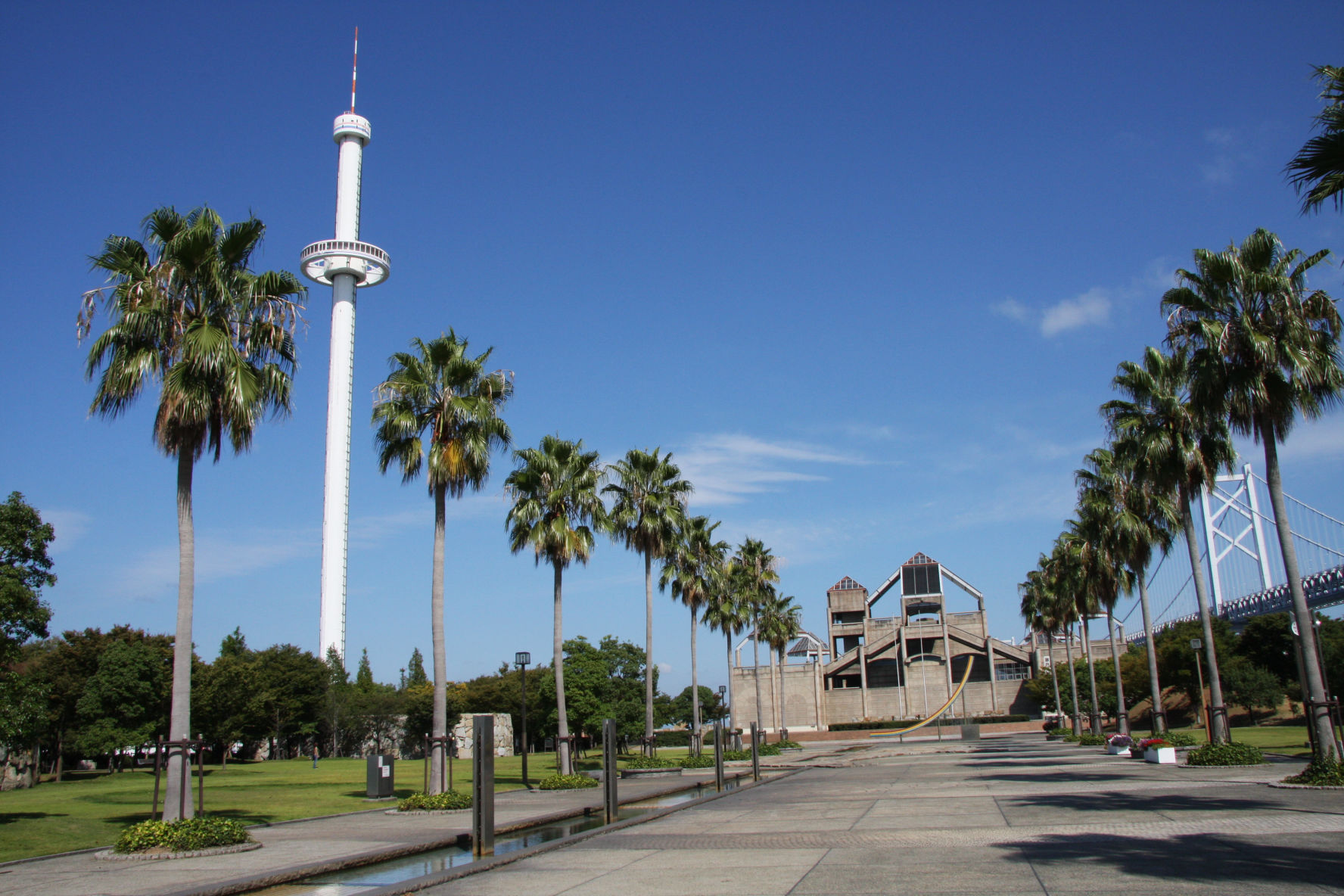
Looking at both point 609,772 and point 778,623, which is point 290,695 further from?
point 609,772

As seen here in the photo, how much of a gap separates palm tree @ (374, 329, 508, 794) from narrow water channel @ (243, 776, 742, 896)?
720 cm

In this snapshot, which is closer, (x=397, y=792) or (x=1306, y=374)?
(x=1306, y=374)

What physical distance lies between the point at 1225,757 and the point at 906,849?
19808mm

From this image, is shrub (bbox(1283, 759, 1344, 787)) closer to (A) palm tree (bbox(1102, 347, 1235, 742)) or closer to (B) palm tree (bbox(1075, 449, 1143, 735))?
(A) palm tree (bbox(1102, 347, 1235, 742))

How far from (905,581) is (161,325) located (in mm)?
98269

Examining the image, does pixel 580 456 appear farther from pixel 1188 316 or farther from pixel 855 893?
pixel 855 893

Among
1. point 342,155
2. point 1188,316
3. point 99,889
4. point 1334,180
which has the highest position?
point 342,155

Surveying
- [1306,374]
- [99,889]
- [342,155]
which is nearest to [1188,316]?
[1306,374]

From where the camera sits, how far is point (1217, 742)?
29344 millimetres

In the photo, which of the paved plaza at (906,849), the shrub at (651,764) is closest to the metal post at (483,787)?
the paved plaza at (906,849)

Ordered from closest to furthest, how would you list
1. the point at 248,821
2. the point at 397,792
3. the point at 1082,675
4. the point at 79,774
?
the point at 248,821, the point at 397,792, the point at 79,774, the point at 1082,675

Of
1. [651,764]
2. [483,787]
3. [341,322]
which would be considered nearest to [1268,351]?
[483,787]

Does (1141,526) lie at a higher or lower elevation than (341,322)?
lower

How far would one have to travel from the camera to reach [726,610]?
5703 cm
